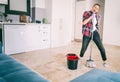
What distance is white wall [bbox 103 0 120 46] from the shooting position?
5783mm

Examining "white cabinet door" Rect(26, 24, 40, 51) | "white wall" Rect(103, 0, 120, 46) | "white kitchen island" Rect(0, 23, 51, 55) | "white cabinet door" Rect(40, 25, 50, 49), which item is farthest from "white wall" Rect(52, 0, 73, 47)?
"white wall" Rect(103, 0, 120, 46)

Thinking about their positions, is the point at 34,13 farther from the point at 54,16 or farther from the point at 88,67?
the point at 88,67

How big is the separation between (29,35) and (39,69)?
1796 mm

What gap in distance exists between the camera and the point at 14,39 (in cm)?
391

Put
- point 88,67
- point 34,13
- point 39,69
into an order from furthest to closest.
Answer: point 34,13, point 88,67, point 39,69

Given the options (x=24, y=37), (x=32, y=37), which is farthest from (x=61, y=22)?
(x=24, y=37)

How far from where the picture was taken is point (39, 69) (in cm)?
282

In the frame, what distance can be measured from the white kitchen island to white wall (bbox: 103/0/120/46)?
272 centimetres

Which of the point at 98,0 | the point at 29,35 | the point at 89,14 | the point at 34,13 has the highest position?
the point at 98,0

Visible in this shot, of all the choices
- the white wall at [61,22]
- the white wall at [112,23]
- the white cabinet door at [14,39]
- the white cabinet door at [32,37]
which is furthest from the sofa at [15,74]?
the white wall at [112,23]

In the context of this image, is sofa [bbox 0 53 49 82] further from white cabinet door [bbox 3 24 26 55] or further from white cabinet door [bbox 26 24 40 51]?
white cabinet door [bbox 26 24 40 51]

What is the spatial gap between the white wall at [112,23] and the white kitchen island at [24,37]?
107 inches

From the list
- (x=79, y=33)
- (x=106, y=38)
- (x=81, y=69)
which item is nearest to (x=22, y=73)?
(x=81, y=69)

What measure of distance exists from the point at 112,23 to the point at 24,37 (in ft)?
12.5
